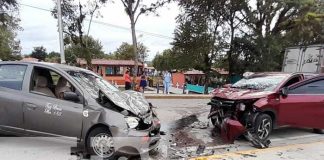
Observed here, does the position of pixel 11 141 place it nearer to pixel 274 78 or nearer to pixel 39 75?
pixel 39 75

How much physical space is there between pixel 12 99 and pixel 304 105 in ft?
21.3


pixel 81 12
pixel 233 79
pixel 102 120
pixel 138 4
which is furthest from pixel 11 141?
pixel 233 79

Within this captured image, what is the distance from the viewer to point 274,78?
9.78 metres

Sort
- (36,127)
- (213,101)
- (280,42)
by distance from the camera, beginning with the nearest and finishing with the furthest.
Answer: (36,127), (213,101), (280,42)

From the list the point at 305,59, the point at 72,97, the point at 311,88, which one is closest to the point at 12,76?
the point at 72,97

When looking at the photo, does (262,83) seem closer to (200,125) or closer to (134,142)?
(200,125)

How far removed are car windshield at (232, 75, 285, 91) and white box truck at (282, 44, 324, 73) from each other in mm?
8931

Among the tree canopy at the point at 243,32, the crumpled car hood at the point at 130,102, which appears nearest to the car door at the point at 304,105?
the crumpled car hood at the point at 130,102

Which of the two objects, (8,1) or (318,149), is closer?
(318,149)

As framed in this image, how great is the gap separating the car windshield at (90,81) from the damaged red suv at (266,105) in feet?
8.84

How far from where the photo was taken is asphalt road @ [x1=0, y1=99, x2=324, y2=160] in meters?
7.05

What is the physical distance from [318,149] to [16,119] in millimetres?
6137

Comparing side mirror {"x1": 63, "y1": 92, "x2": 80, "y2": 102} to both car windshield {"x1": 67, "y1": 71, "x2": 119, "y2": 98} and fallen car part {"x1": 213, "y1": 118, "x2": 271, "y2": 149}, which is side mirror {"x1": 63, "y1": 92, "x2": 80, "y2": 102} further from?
fallen car part {"x1": 213, "y1": 118, "x2": 271, "y2": 149}

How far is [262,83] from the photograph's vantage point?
9688 millimetres
